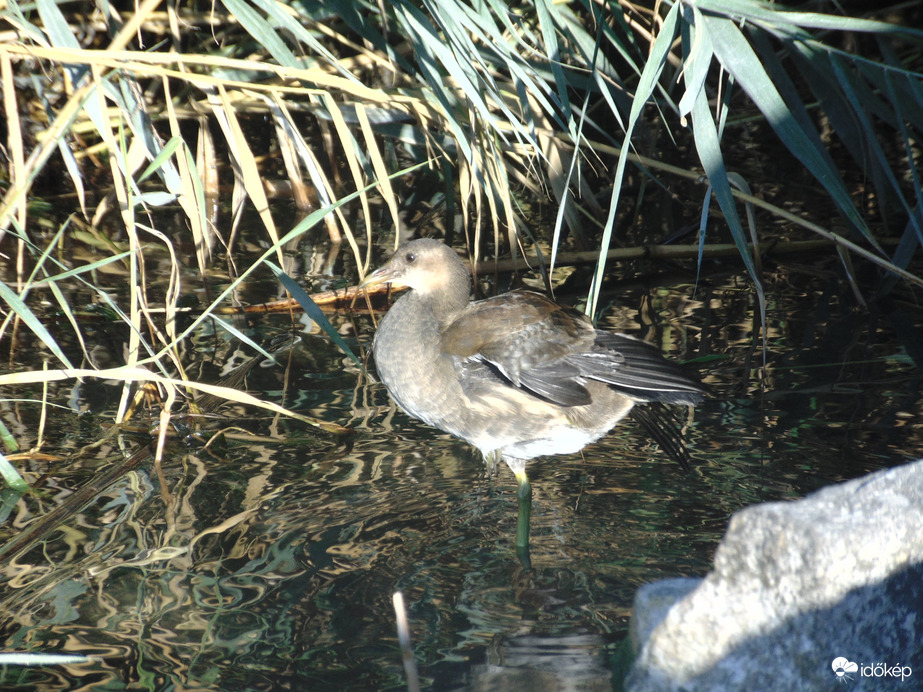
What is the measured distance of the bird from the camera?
330 centimetres

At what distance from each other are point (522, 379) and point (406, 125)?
188cm

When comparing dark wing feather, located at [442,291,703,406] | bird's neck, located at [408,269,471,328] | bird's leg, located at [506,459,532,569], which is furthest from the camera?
bird's neck, located at [408,269,471,328]

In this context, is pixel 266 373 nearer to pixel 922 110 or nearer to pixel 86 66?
pixel 86 66

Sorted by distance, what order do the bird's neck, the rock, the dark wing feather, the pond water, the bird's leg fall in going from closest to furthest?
1. the rock
2. the pond water
3. the bird's leg
4. the dark wing feather
5. the bird's neck

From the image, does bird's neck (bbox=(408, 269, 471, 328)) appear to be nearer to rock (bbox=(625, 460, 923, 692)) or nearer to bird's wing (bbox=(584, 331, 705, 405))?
bird's wing (bbox=(584, 331, 705, 405))

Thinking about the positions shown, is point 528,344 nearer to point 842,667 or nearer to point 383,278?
point 383,278

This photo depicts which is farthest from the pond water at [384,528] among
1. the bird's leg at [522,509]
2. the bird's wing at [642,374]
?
the bird's wing at [642,374]

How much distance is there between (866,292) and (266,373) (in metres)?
3.06

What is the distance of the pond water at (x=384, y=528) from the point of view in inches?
102

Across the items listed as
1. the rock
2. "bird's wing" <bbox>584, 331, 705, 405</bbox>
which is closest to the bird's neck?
"bird's wing" <bbox>584, 331, 705, 405</bbox>

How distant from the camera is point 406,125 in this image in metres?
4.71

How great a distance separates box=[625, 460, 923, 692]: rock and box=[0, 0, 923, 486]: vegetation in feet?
4.05

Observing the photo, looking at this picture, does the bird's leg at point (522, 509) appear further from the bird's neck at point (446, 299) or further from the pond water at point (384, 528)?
the bird's neck at point (446, 299)

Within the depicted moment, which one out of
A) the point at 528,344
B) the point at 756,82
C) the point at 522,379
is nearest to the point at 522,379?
the point at 522,379
